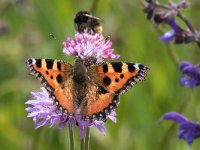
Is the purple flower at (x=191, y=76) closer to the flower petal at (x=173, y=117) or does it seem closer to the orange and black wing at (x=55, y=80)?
the flower petal at (x=173, y=117)

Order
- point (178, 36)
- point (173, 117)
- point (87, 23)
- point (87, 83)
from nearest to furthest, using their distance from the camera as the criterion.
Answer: point (87, 83), point (87, 23), point (173, 117), point (178, 36)

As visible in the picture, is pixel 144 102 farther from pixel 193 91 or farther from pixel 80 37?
pixel 80 37

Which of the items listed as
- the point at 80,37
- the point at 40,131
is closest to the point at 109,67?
the point at 80,37

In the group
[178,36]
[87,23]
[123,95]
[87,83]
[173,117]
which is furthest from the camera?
[123,95]

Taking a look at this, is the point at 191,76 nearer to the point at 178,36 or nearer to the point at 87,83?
the point at 178,36

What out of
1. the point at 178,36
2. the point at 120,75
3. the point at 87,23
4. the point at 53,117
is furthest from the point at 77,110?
A: the point at 178,36

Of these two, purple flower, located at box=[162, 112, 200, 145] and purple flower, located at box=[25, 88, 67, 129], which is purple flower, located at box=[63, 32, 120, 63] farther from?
purple flower, located at box=[162, 112, 200, 145]
